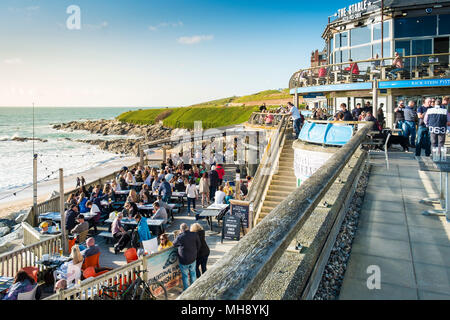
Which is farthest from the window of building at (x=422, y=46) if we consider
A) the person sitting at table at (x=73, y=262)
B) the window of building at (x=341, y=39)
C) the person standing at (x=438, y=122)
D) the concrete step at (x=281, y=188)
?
the person sitting at table at (x=73, y=262)

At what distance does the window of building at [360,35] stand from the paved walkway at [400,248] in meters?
20.8

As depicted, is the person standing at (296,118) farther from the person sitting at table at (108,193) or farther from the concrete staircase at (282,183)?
the person sitting at table at (108,193)

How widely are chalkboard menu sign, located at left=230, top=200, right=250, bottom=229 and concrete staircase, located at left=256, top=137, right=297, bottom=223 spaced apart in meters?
1.66

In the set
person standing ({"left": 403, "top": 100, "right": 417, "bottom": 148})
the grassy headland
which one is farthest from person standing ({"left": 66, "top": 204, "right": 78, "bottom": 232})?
the grassy headland

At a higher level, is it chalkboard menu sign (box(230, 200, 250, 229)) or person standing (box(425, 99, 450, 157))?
person standing (box(425, 99, 450, 157))

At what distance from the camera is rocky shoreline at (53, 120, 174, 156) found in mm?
65012

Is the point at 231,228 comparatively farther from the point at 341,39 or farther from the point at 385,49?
the point at 341,39

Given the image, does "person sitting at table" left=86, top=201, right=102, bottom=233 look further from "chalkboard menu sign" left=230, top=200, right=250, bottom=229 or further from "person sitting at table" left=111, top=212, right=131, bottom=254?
"chalkboard menu sign" left=230, top=200, right=250, bottom=229

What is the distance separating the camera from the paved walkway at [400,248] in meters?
3.01

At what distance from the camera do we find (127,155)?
193 feet

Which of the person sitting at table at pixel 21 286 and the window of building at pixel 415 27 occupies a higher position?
the window of building at pixel 415 27

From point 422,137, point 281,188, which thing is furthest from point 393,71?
point 422,137
